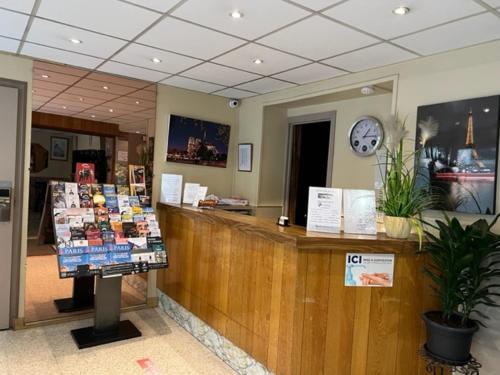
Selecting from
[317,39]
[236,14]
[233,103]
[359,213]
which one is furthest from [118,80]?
[359,213]

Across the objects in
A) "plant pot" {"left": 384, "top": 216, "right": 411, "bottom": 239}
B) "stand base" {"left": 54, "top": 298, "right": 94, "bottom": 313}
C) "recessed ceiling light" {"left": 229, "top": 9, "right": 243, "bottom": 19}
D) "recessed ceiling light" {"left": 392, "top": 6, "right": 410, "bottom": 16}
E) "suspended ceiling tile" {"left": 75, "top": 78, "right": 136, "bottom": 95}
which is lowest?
"stand base" {"left": 54, "top": 298, "right": 94, "bottom": 313}

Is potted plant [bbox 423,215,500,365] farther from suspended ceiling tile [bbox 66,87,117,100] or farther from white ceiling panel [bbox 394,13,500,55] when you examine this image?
suspended ceiling tile [bbox 66,87,117,100]

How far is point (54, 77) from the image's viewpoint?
3879mm

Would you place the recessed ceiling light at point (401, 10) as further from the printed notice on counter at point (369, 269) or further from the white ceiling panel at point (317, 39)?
the printed notice on counter at point (369, 269)

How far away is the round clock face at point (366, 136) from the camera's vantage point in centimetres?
380

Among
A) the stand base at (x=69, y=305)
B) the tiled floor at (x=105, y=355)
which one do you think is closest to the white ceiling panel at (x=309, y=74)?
the tiled floor at (x=105, y=355)

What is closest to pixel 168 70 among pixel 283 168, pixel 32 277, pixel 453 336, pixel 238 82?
pixel 238 82

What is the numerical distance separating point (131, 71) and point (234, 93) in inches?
51.4

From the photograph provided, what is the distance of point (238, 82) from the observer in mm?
4105

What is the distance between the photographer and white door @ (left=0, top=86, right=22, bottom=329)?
3.46 m

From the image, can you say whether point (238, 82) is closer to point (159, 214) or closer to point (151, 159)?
point (151, 159)

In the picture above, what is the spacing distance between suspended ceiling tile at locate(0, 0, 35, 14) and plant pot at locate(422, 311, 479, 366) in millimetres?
3304

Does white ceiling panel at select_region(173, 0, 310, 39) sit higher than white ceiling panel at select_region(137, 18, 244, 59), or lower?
higher

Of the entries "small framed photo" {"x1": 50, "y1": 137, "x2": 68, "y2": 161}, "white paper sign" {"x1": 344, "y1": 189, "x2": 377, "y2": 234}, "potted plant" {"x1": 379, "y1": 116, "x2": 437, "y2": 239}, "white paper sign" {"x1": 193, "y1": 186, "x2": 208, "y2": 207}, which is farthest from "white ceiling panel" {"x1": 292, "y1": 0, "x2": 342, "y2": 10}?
"small framed photo" {"x1": 50, "y1": 137, "x2": 68, "y2": 161}
